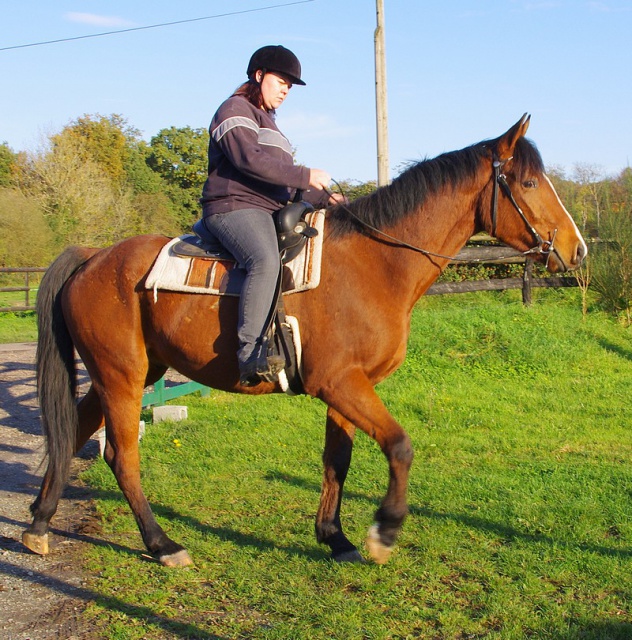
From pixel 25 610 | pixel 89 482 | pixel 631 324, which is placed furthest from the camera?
pixel 631 324

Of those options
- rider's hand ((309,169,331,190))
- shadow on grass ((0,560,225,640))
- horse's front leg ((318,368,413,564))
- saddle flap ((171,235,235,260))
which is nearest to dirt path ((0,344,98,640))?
shadow on grass ((0,560,225,640))

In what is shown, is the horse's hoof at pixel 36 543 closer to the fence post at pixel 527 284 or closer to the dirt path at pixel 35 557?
the dirt path at pixel 35 557

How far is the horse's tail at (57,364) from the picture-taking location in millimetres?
5262

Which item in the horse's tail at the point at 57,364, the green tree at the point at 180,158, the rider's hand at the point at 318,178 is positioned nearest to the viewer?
the rider's hand at the point at 318,178

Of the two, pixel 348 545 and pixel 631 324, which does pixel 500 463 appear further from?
pixel 631 324

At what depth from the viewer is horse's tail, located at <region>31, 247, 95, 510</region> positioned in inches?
207

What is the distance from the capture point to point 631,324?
1266cm

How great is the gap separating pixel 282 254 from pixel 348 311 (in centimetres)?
60

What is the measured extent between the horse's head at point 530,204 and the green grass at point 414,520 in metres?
1.90

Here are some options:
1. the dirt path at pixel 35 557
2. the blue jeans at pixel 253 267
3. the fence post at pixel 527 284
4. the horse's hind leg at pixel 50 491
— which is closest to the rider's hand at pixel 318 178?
the blue jeans at pixel 253 267

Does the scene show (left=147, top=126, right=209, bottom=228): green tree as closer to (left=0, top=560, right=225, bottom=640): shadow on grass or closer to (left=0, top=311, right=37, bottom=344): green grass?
(left=0, top=311, right=37, bottom=344): green grass

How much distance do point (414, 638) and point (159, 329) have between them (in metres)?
2.56

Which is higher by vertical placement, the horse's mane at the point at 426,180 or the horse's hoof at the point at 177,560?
the horse's mane at the point at 426,180

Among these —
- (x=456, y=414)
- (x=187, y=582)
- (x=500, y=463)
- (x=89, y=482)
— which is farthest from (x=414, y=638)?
(x=456, y=414)
